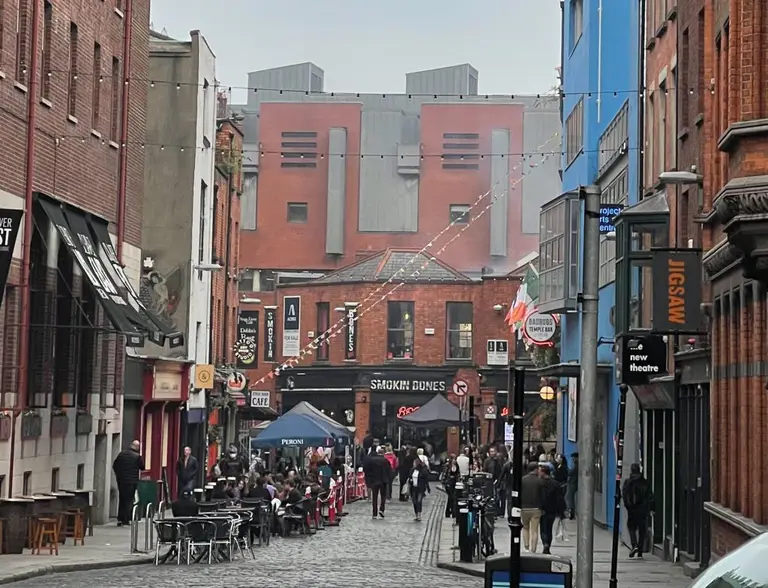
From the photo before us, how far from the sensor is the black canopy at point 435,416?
61.7 m

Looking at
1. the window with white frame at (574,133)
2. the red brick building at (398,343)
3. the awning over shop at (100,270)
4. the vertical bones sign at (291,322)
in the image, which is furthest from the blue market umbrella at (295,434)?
the vertical bones sign at (291,322)

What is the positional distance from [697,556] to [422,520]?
16.2 meters

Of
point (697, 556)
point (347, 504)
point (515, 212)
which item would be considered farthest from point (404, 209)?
point (697, 556)

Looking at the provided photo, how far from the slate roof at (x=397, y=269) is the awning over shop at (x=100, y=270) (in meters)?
42.4

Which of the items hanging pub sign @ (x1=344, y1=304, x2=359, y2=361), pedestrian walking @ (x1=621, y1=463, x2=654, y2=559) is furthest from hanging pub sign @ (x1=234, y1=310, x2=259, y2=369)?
pedestrian walking @ (x1=621, y1=463, x2=654, y2=559)

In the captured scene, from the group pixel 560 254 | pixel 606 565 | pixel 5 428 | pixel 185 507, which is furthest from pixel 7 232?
pixel 560 254

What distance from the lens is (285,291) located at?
259ft

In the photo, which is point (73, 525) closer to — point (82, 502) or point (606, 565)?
point (82, 502)

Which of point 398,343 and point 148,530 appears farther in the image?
point 398,343

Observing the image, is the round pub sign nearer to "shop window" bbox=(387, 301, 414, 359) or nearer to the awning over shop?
the awning over shop

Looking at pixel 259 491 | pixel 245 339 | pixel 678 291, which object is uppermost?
pixel 245 339

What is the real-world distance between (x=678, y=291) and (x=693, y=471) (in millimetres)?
4009

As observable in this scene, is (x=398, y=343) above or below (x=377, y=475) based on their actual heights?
above

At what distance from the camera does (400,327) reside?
76438 mm
